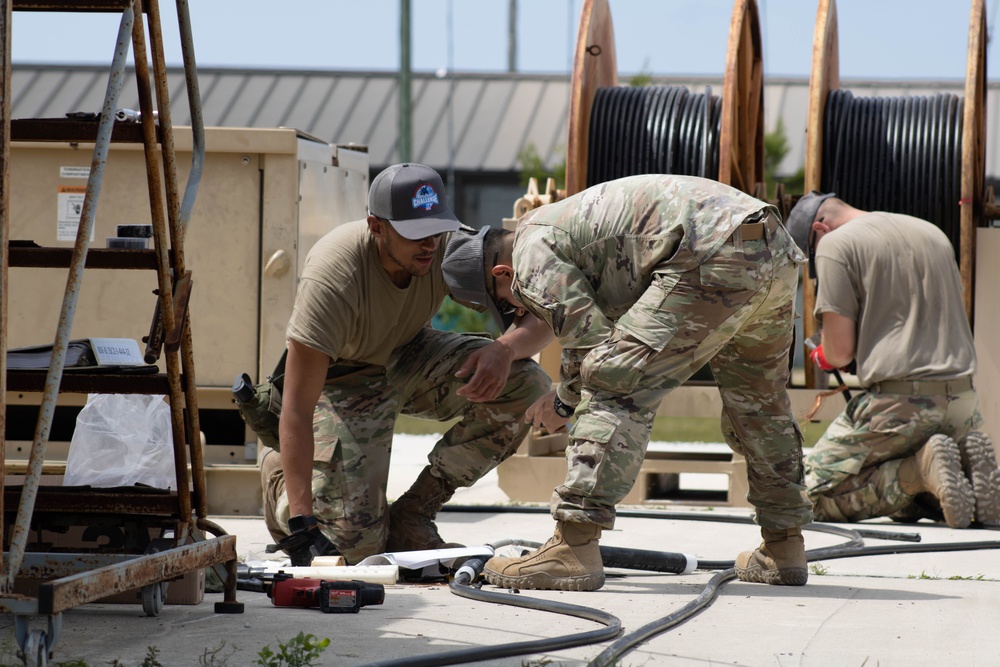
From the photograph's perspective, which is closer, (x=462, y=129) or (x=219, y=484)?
(x=219, y=484)

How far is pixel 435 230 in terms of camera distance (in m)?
4.40

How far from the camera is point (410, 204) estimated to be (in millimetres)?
4391

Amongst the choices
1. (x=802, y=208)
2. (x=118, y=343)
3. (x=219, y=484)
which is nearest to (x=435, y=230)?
(x=118, y=343)

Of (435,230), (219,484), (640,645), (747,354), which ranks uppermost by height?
(435,230)

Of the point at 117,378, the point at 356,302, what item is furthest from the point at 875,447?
the point at 117,378

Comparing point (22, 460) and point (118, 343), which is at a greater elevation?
point (118, 343)

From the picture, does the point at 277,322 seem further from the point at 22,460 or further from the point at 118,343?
the point at 118,343

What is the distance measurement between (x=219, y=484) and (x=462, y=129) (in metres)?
16.0

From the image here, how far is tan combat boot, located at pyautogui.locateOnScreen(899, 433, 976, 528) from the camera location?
5.63 metres

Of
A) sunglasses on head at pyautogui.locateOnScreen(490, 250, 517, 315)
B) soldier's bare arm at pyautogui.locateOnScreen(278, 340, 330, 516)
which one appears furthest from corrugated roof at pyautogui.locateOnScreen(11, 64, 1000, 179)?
soldier's bare arm at pyautogui.locateOnScreen(278, 340, 330, 516)

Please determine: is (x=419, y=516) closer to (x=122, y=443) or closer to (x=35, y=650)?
(x=122, y=443)

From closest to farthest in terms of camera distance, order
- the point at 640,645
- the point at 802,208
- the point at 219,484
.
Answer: the point at 640,645
the point at 219,484
the point at 802,208

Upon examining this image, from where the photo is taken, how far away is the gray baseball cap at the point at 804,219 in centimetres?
617

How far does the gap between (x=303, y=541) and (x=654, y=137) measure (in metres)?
3.83
